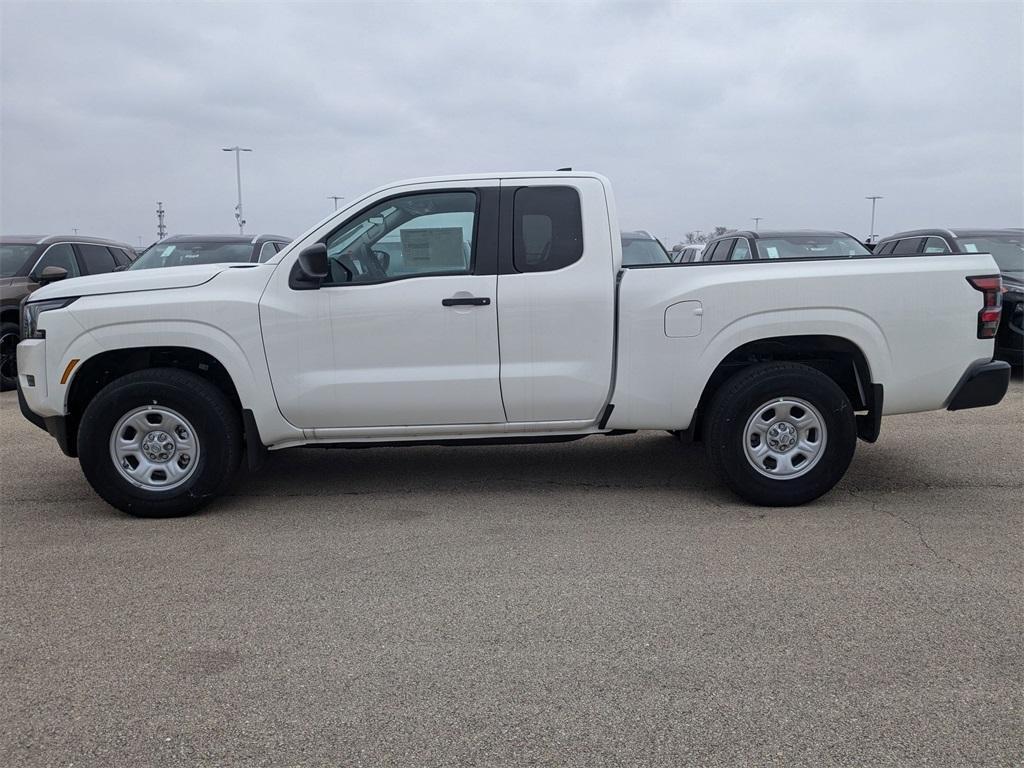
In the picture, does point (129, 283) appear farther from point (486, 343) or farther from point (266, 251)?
point (266, 251)

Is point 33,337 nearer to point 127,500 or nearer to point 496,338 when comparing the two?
point 127,500

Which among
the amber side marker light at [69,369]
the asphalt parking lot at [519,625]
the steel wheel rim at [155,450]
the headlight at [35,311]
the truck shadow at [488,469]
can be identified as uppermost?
the headlight at [35,311]

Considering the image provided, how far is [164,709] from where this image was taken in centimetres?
290

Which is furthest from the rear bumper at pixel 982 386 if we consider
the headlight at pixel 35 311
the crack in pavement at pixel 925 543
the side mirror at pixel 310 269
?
the headlight at pixel 35 311

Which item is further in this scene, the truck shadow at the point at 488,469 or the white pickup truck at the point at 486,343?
the truck shadow at the point at 488,469

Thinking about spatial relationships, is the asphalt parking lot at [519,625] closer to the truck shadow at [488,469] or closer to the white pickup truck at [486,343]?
the truck shadow at [488,469]

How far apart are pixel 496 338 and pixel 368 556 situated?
4.79 ft

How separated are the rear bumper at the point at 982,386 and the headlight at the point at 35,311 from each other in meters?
5.32

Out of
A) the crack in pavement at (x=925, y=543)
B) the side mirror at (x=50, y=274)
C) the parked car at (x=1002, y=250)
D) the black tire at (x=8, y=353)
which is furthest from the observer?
the black tire at (x=8, y=353)

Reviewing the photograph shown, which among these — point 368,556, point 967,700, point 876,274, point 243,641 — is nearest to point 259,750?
point 243,641

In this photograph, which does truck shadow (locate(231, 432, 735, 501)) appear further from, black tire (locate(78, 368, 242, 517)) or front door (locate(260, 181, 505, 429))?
front door (locate(260, 181, 505, 429))

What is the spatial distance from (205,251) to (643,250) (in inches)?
231

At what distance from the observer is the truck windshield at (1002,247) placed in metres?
10.4

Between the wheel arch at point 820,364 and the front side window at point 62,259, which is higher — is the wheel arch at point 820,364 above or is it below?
below
